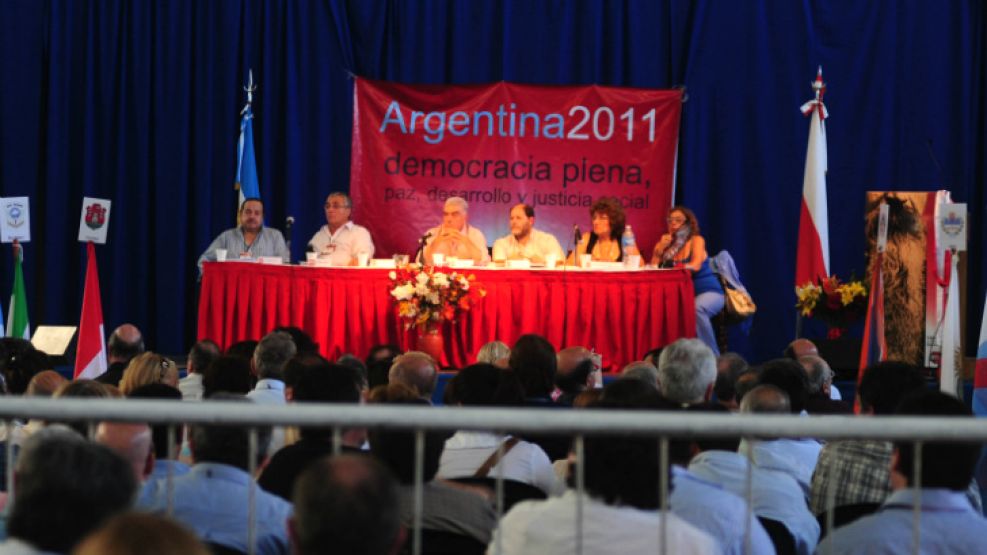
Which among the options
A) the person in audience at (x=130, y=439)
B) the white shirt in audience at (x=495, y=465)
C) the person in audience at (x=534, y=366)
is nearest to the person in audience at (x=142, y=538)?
the person in audience at (x=130, y=439)

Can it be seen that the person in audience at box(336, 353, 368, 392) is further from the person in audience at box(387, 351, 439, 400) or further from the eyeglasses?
the eyeglasses

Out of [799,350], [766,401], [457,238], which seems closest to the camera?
[766,401]

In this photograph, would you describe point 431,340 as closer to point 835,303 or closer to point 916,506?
point 835,303

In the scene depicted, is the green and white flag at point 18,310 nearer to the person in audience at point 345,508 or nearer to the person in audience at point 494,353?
the person in audience at point 494,353

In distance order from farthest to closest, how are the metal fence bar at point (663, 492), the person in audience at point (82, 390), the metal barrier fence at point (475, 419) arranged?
1. the person in audience at point (82, 390)
2. the metal fence bar at point (663, 492)
3. the metal barrier fence at point (475, 419)

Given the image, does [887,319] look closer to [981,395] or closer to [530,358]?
[981,395]

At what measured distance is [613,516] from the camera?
2.22m

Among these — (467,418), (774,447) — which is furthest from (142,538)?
(774,447)

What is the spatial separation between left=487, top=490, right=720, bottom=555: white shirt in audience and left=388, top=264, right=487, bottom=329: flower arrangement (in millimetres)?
6076

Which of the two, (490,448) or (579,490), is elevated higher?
(579,490)

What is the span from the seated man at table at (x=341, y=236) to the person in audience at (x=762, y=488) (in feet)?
20.5

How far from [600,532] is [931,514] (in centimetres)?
65

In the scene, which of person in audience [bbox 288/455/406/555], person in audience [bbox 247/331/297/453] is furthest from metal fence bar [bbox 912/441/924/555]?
person in audience [bbox 247/331/297/453]

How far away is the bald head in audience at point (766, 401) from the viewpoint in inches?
139
